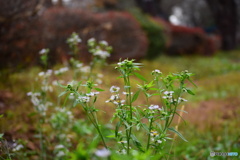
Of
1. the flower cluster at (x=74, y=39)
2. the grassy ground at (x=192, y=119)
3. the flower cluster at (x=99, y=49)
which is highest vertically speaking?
the flower cluster at (x=74, y=39)

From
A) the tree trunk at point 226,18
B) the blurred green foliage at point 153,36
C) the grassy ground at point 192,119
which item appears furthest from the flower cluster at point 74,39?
the tree trunk at point 226,18

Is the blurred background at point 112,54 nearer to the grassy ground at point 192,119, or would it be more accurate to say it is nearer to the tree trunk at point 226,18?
the grassy ground at point 192,119

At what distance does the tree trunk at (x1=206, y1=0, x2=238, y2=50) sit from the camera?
14.8m

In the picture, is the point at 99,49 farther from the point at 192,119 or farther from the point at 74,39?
the point at 192,119

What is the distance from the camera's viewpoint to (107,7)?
42.4 feet

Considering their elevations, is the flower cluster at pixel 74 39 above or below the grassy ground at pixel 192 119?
above

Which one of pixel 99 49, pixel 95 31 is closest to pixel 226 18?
pixel 95 31

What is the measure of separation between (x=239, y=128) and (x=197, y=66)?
723 cm

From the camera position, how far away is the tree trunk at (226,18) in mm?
14805

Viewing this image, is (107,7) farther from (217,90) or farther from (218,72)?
(217,90)

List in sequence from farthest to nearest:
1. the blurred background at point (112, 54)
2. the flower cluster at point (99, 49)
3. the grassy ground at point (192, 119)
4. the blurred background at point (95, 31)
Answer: the blurred background at point (95, 31)
the blurred background at point (112, 54)
the grassy ground at point (192, 119)
the flower cluster at point (99, 49)

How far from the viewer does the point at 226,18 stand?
49.3 ft

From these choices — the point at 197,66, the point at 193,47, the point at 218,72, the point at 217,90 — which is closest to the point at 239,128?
the point at 217,90

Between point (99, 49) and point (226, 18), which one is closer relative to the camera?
point (99, 49)
